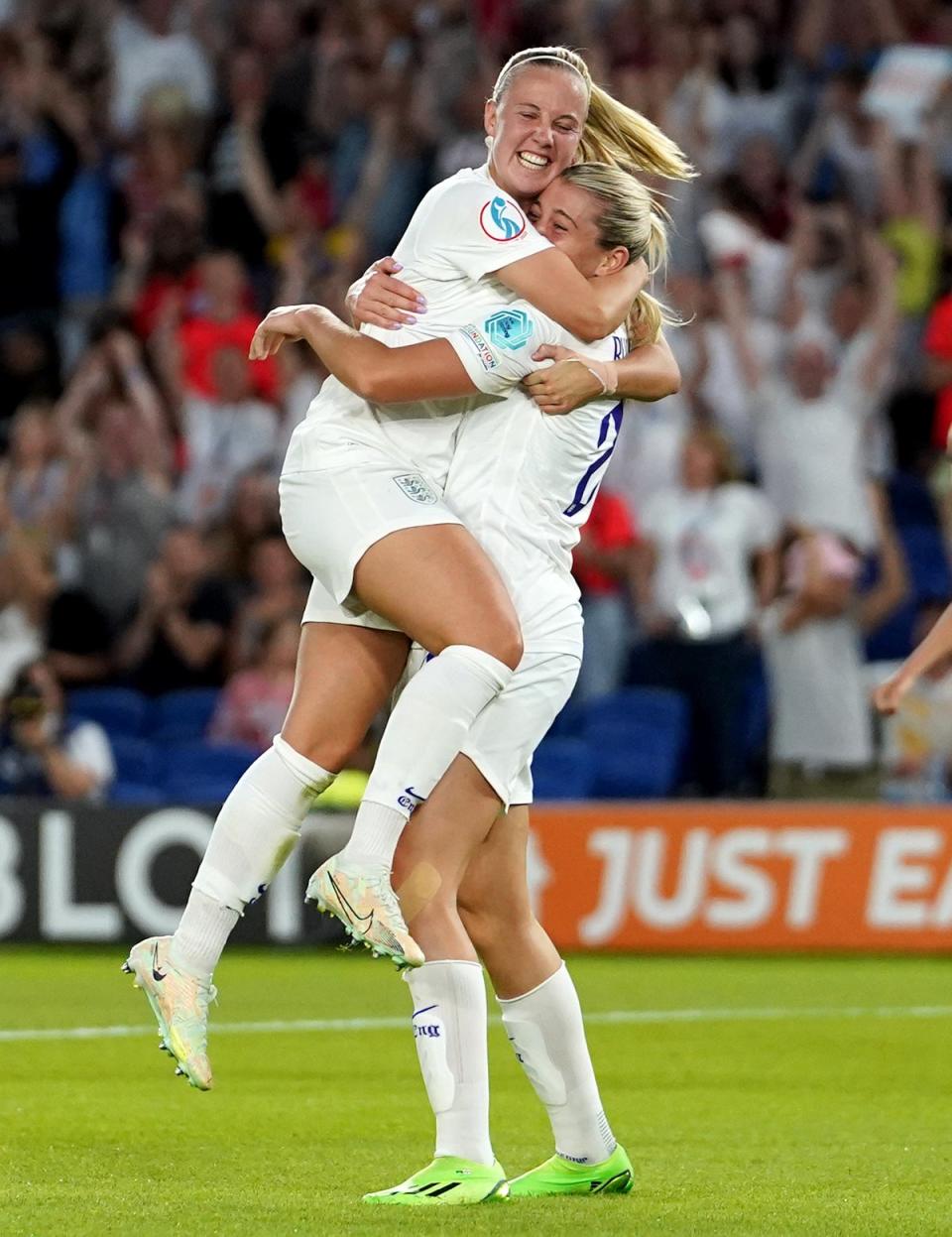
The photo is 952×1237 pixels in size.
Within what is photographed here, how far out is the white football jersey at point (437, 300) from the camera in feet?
16.5

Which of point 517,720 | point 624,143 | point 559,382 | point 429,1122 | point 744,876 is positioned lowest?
point 744,876

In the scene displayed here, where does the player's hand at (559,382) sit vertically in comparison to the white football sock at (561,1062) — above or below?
above

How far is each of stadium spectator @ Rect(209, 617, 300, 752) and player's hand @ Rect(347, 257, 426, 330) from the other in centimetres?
719

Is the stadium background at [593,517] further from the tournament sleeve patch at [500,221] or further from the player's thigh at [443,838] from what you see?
the tournament sleeve patch at [500,221]

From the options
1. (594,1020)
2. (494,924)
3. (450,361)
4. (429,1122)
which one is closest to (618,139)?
(450,361)

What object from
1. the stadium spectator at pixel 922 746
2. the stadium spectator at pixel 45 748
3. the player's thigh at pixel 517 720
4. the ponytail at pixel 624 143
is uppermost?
the ponytail at pixel 624 143

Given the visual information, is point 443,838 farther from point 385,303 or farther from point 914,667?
point 914,667

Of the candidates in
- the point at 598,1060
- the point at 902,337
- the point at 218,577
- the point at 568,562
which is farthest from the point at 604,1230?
the point at 902,337

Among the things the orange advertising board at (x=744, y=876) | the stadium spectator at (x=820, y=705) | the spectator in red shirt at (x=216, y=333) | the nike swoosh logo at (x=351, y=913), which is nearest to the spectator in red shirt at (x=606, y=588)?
the stadium spectator at (x=820, y=705)

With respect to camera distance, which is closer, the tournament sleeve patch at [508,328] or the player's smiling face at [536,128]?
the tournament sleeve patch at [508,328]

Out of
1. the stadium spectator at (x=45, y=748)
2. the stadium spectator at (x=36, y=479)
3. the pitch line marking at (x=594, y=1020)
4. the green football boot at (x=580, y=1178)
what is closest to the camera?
the green football boot at (x=580, y=1178)

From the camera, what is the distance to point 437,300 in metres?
5.14

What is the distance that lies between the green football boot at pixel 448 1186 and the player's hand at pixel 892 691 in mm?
1620

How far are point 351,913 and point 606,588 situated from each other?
8.06 meters
